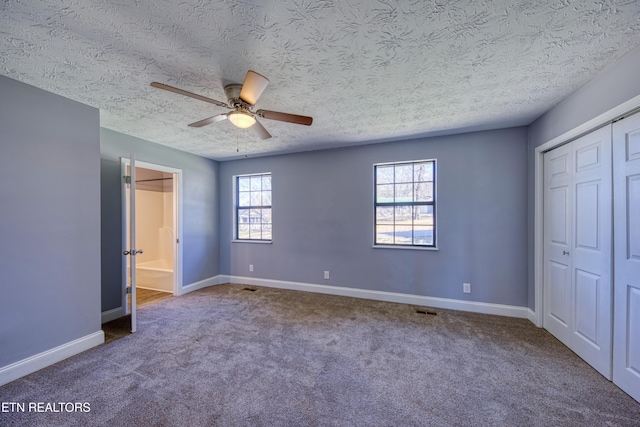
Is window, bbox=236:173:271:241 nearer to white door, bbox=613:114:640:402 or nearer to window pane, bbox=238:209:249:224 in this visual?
window pane, bbox=238:209:249:224

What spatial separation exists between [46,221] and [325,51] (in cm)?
273

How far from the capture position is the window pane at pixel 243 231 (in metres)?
4.75

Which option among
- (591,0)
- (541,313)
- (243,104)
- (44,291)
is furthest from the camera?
(541,313)

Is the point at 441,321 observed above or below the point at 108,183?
below

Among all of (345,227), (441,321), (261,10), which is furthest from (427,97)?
(441,321)

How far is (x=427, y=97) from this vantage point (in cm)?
229

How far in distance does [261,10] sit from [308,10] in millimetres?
253

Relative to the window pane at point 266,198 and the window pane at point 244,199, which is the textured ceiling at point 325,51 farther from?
the window pane at point 244,199

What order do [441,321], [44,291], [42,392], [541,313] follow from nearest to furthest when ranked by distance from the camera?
[42,392] → [44,291] → [541,313] → [441,321]

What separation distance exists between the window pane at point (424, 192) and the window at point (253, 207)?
2570 mm

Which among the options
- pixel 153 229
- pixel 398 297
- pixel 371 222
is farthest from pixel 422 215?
pixel 153 229

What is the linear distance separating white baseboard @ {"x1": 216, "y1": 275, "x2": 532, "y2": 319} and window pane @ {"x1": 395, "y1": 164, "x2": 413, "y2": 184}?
170cm

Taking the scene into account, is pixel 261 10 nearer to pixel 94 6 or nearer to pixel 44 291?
pixel 94 6

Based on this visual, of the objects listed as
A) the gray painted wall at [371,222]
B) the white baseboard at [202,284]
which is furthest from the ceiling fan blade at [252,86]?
the white baseboard at [202,284]
